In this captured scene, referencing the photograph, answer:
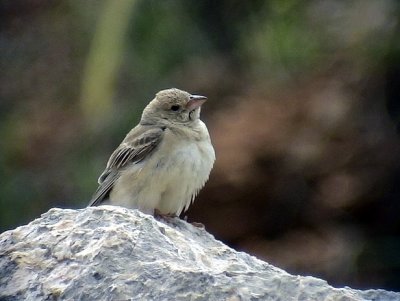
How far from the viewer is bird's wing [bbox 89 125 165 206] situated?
25.8 feet

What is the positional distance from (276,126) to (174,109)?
4055 mm

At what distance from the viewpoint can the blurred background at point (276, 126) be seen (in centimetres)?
1170

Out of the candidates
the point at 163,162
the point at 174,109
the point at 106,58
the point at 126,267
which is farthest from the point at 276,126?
the point at 126,267

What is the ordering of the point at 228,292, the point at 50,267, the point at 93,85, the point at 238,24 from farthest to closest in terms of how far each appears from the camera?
the point at 238,24, the point at 93,85, the point at 50,267, the point at 228,292

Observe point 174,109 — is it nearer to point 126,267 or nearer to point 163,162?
point 163,162

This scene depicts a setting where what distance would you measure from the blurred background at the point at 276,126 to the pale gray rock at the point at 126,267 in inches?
246

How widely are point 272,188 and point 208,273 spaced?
25.4 feet

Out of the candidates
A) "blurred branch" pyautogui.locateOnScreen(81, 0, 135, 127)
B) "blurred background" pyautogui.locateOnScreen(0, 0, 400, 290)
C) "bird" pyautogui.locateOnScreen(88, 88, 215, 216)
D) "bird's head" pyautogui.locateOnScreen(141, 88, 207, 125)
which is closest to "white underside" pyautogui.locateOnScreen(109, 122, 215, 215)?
"bird" pyautogui.locateOnScreen(88, 88, 215, 216)

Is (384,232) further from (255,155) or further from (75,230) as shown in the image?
(75,230)

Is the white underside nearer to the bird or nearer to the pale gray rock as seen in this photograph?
the bird

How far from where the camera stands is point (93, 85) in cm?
1094

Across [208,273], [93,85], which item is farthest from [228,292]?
[93,85]

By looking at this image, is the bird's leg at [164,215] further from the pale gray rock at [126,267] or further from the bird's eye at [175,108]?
the pale gray rock at [126,267]

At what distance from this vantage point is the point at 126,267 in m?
4.60
